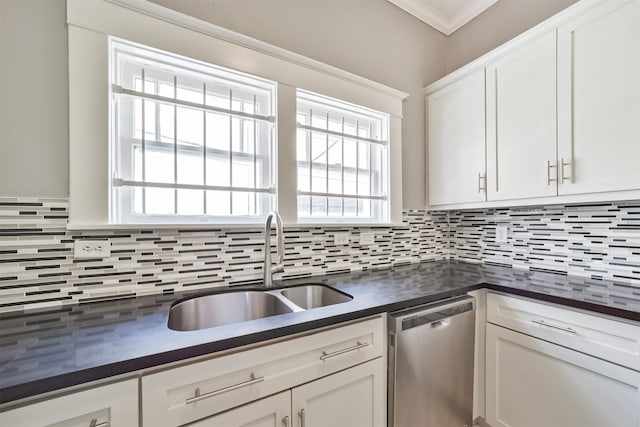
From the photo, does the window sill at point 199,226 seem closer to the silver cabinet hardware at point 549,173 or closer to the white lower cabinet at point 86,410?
the white lower cabinet at point 86,410

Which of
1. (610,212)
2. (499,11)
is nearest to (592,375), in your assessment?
(610,212)

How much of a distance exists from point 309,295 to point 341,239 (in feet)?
1.48

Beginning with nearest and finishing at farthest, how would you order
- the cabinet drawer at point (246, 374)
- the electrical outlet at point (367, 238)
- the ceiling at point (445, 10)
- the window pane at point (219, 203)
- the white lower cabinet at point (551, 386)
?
the cabinet drawer at point (246, 374) → the white lower cabinet at point (551, 386) → the window pane at point (219, 203) → the electrical outlet at point (367, 238) → the ceiling at point (445, 10)

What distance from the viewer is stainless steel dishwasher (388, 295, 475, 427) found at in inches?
45.9

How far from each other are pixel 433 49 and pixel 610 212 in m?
1.75

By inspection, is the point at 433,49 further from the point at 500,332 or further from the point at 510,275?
the point at 500,332

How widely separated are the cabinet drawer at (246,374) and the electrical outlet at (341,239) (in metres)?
0.72

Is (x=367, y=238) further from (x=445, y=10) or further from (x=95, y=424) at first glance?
(x=445, y=10)

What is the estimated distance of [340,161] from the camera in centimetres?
188

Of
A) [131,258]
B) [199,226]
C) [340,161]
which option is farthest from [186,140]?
[340,161]

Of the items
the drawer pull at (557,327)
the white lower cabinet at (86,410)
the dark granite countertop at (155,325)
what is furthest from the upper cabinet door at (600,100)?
the white lower cabinet at (86,410)

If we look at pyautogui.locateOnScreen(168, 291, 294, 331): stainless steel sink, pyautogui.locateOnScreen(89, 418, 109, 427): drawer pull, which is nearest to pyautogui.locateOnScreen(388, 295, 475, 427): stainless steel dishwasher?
pyautogui.locateOnScreen(168, 291, 294, 331): stainless steel sink

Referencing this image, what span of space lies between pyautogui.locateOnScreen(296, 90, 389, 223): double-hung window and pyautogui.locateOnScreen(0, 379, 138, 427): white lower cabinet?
1.14 meters

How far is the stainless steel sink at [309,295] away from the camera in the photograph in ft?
4.76
